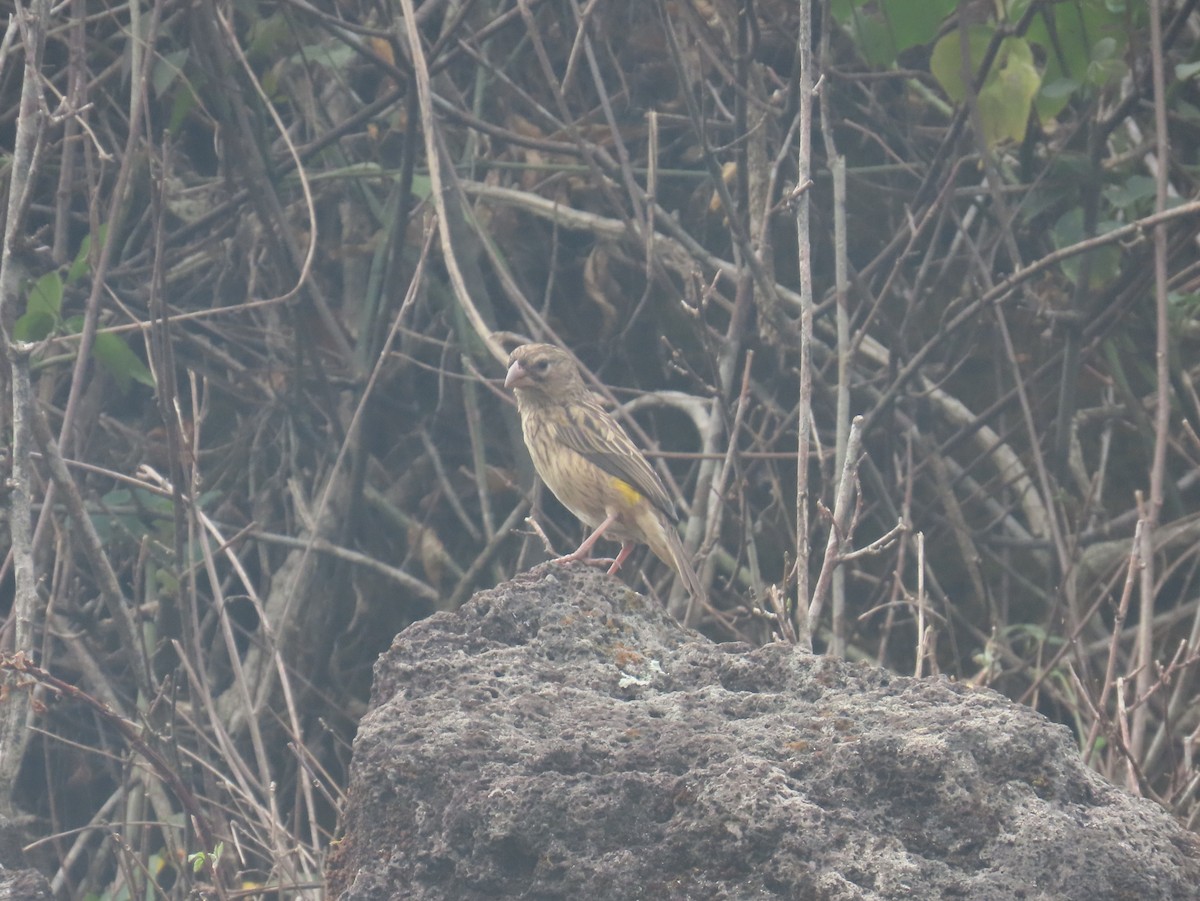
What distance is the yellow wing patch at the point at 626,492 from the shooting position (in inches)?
180

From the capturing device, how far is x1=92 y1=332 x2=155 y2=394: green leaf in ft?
17.0

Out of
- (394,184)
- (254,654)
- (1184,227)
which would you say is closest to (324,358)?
(394,184)

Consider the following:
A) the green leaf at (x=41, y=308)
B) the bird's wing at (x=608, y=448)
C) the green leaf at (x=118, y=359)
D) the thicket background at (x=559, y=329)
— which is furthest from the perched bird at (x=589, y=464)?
the green leaf at (x=41, y=308)

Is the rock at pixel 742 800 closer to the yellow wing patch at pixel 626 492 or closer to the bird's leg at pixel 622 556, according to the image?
the bird's leg at pixel 622 556

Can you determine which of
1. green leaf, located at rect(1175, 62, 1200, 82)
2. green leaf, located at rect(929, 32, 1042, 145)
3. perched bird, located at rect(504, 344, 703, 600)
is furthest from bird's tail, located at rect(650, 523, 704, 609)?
green leaf, located at rect(1175, 62, 1200, 82)

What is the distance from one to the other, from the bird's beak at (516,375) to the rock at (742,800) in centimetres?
233

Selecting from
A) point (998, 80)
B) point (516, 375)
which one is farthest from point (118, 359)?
point (998, 80)

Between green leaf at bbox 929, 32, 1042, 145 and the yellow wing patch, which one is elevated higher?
green leaf at bbox 929, 32, 1042, 145

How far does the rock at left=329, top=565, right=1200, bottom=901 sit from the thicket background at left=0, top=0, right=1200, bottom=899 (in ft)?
7.08

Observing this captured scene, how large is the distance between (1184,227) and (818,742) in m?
3.59

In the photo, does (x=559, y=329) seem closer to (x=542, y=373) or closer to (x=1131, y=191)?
(x=542, y=373)

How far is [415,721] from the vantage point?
2357 mm

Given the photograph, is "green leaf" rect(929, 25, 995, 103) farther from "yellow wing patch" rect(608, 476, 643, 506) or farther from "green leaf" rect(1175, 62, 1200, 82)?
"yellow wing patch" rect(608, 476, 643, 506)

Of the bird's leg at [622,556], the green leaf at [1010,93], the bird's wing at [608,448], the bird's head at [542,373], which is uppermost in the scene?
the green leaf at [1010,93]
